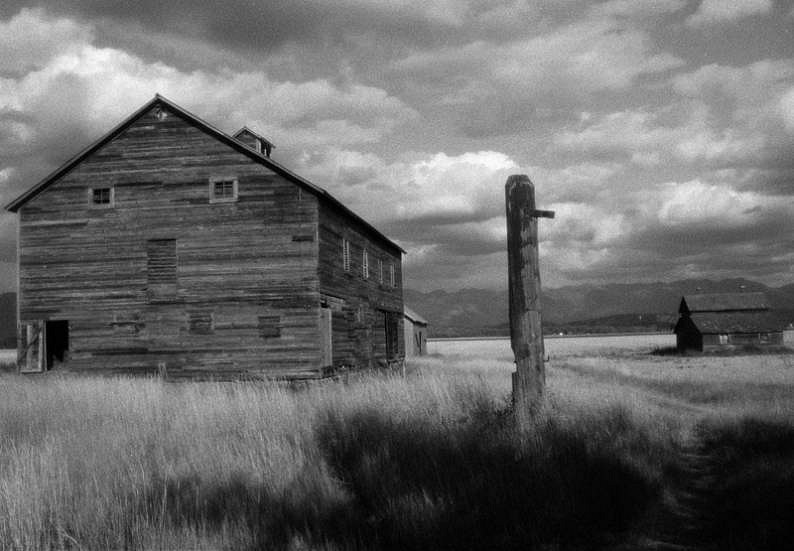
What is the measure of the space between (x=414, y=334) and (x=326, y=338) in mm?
33409

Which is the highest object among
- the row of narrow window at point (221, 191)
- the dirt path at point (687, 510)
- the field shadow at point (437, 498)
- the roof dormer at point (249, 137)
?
the roof dormer at point (249, 137)

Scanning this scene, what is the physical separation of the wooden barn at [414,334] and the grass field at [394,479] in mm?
42783

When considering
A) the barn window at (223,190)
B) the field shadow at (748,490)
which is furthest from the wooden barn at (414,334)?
the field shadow at (748,490)

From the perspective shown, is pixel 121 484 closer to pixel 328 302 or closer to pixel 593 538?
pixel 593 538

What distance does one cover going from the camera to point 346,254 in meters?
25.0

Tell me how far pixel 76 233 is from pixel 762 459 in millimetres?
21430

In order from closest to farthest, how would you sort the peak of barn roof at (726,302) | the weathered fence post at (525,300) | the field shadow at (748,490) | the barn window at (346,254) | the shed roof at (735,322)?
the field shadow at (748,490) → the weathered fence post at (525,300) → the barn window at (346,254) → the shed roof at (735,322) → the peak of barn roof at (726,302)

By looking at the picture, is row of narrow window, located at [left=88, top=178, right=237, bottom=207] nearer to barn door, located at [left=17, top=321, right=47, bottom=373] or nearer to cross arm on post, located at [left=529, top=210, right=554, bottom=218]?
barn door, located at [left=17, top=321, right=47, bottom=373]

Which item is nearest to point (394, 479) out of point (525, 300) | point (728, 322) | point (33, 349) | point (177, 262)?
point (525, 300)

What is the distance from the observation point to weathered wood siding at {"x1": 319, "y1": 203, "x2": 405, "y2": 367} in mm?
22719

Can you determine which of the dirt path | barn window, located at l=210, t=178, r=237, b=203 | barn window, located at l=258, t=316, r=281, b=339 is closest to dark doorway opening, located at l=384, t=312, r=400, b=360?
barn window, located at l=258, t=316, r=281, b=339

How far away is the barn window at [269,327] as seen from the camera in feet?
69.9

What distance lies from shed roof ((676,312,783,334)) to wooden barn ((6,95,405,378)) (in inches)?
1813

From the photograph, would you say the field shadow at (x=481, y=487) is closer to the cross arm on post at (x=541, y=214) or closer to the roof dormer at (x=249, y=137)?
the cross arm on post at (x=541, y=214)
